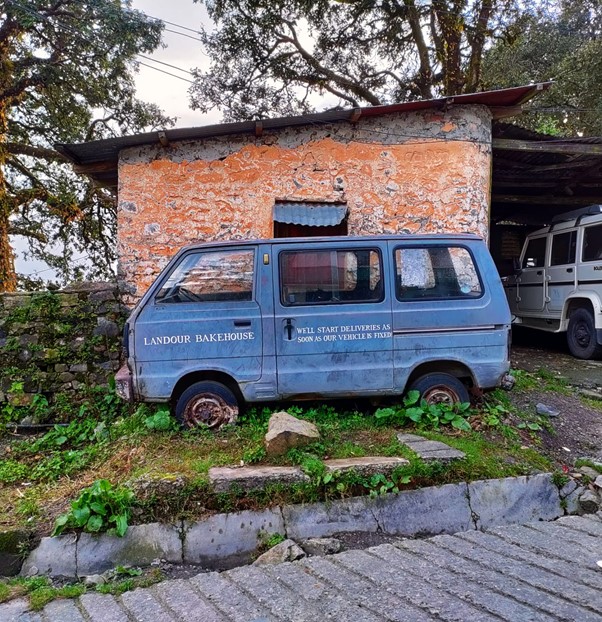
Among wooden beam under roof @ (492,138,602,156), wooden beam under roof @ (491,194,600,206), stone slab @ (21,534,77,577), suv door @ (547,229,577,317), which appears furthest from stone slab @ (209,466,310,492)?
wooden beam under roof @ (491,194,600,206)

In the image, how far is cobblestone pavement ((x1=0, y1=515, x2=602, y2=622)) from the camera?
239 cm

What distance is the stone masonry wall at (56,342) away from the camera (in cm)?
612

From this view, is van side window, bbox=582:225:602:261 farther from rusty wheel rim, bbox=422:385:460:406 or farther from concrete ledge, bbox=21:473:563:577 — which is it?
concrete ledge, bbox=21:473:563:577

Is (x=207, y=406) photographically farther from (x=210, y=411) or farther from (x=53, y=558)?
(x=53, y=558)

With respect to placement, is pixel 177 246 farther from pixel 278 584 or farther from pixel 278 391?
pixel 278 584

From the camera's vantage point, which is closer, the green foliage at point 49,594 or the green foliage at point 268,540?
the green foliage at point 49,594

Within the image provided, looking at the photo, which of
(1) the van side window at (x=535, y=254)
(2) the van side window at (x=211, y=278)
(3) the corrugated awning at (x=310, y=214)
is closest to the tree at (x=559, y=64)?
(1) the van side window at (x=535, y=254)

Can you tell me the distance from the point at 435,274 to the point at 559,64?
11.3m

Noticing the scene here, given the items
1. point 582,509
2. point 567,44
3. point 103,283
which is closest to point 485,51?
point 567,44

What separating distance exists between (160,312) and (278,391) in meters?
1.30

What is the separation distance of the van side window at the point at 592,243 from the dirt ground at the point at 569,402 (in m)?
1.75

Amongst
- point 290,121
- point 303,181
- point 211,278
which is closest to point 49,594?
point 211,278

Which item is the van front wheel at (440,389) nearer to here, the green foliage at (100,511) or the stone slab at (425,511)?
the stone slab at (425,511)

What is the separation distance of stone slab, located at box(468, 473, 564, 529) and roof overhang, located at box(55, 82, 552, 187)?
484 cm
